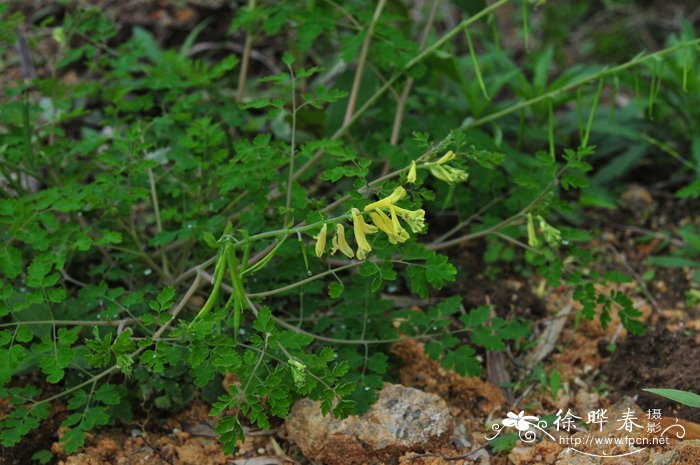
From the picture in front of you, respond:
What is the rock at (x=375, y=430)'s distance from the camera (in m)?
2.21

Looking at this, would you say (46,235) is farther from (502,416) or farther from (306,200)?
(502,416)

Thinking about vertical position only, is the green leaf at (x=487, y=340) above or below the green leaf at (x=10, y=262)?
below

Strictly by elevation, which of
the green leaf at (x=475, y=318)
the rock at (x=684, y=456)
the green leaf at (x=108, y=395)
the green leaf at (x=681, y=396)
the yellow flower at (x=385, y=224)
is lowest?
the rock at (x=684, y=456)

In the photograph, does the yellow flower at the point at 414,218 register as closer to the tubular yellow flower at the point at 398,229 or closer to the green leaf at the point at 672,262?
the tubular yellow flower at the point at 398,229

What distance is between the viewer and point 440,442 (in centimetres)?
227

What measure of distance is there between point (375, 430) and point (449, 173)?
0.77 metres

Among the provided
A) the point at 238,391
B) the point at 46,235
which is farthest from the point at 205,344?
the point at 46,235

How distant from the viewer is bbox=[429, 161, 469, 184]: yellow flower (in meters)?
1.98

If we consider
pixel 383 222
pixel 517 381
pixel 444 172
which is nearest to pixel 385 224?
pixel 383 222

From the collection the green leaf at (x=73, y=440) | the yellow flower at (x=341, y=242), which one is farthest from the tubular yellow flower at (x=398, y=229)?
the green leaf at (x=73, y=440)

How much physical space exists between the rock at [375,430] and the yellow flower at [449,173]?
0.69 meters

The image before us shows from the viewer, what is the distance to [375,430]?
7.30 ft

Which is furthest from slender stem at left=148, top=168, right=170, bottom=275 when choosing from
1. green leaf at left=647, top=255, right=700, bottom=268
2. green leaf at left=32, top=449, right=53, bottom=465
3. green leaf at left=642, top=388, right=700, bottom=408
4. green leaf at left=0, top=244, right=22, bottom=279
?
green leaf at left=647, top=255, right=700, bottom=268

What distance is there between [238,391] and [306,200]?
0.61 m
